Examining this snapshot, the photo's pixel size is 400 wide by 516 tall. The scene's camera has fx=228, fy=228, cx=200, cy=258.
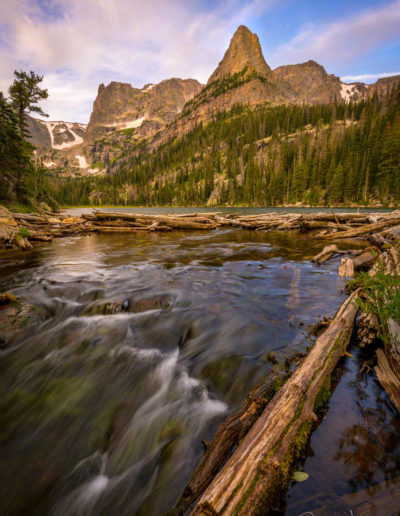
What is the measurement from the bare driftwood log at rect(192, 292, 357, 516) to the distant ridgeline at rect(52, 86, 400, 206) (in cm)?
7522

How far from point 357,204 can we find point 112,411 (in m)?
79.3

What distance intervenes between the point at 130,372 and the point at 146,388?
18.6 inches

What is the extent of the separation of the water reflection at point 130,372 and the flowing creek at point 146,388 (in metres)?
0.02

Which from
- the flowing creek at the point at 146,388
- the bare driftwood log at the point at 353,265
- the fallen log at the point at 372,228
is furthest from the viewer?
the fallen log at the point at 372,228

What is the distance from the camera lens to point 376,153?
67.2m

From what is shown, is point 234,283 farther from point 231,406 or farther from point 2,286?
point 2,286

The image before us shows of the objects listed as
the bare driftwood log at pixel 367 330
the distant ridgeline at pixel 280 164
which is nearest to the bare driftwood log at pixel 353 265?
the bare driftwood log at pixel 367 330

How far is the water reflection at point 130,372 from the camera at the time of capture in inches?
91.9

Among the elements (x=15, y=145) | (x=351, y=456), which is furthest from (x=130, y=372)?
(x=15, y=145)

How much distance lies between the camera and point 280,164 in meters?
95.9

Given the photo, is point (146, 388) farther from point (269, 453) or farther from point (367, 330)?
point (367, 330)

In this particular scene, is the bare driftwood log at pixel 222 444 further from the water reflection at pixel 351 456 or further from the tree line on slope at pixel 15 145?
the tree line on slope at pixel 15 145

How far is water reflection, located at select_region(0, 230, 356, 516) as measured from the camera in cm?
233

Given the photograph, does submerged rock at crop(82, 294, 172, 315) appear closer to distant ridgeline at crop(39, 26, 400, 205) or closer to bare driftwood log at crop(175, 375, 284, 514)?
bare driftwood log at crop(175, 375, 284, 514)
